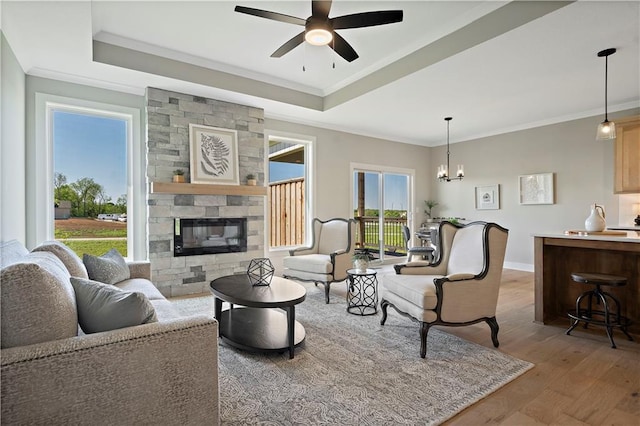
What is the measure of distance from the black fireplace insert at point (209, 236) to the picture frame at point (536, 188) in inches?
203

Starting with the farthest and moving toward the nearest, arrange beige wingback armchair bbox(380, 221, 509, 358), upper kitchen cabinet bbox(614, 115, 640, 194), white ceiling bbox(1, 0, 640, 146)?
upper kitchen cabinet bbox(614, 115, 640, 194), white ceiling bbox(1, 0, 640, 146), beige wingback armchair bbox(380, 221, 509, 358)

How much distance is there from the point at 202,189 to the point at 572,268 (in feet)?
14.7

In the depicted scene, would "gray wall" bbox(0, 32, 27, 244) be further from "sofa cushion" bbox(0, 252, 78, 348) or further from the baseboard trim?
the baseboard trim

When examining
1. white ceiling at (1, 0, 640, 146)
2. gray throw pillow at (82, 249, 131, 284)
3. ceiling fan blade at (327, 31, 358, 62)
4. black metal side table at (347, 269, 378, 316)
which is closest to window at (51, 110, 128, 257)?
white ceiling at (1, 0, 640, 146)

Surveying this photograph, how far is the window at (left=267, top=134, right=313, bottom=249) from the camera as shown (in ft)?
19.3

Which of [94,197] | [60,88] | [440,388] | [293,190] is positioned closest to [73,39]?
[60,88]

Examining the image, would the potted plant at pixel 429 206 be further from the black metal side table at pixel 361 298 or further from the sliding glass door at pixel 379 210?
the black metal side table at pixel 361 298

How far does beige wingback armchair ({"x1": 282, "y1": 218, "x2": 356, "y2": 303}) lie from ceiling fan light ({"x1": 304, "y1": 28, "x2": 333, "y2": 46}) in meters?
2.46

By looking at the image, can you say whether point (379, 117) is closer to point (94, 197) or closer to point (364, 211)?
point (364, 211)

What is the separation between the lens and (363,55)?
4148mm

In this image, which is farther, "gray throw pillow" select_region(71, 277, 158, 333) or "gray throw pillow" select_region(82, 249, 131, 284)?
"gray throw pillow" select_region(82, 249, 131, 284)

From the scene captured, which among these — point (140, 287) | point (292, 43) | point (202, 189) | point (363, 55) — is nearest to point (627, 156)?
point (363, 55)

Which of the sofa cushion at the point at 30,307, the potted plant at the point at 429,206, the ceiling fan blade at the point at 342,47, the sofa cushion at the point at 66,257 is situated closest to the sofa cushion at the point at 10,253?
the sofa cushion at the point at 66,257

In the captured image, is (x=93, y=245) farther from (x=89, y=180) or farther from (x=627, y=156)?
(x=627, y=156)
